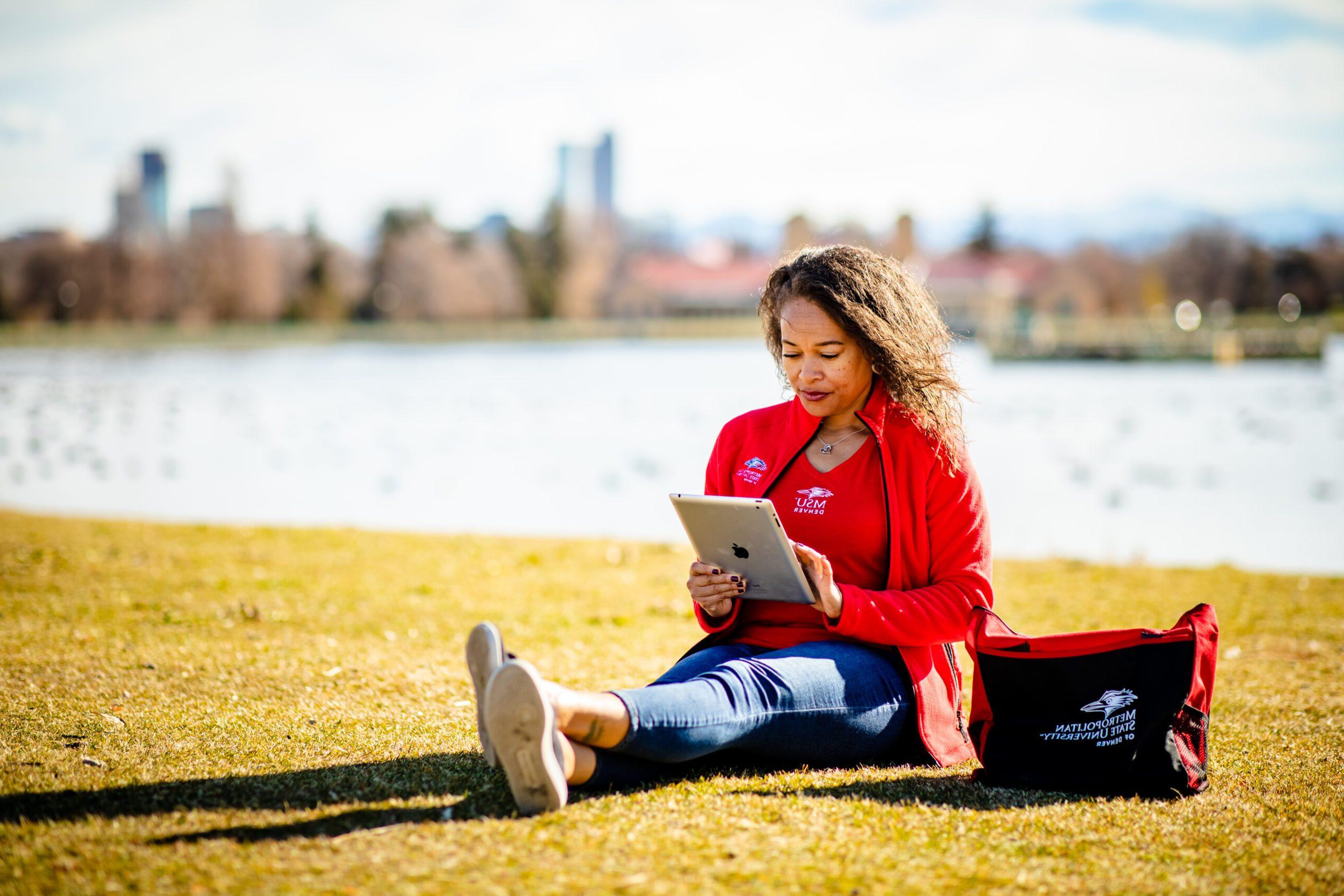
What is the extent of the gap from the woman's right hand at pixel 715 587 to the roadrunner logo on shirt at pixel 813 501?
30cm

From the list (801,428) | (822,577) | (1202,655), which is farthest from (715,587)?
(1202,655)

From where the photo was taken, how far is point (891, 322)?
354cm

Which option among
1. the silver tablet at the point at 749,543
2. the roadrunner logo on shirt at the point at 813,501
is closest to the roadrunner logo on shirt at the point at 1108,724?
the silver tablet at the point at 749,543

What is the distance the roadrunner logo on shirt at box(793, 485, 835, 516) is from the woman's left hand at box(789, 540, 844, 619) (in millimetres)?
235

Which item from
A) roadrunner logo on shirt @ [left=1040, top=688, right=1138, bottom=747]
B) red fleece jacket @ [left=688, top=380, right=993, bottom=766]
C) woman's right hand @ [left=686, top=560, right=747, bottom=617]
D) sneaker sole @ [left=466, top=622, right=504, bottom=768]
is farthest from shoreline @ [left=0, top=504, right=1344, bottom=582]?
sneaker sole @ [left=466, top=622, right=504, bottom=768]

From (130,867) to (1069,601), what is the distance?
19.7 feet

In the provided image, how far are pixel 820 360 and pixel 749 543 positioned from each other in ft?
2.07

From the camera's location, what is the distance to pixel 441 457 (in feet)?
58.6

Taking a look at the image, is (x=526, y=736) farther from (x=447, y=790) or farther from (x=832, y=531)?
(x=832, y=531)

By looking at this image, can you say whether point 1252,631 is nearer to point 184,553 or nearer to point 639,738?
point 639,738

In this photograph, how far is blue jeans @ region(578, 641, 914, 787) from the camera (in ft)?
9.96

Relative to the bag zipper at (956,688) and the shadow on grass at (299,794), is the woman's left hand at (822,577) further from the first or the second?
the shadow on grass at (299,794)

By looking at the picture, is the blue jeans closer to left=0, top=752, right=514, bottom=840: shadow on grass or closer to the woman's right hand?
the woman's right hand

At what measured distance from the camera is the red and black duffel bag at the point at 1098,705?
3.21 meters
